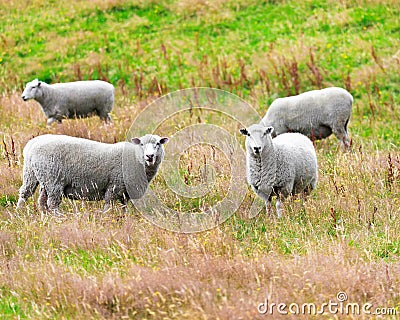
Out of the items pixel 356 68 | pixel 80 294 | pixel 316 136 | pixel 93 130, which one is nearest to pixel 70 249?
pixel 80 294

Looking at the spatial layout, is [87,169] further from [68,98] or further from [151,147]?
[68,98]

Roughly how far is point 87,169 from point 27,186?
0.81 meters

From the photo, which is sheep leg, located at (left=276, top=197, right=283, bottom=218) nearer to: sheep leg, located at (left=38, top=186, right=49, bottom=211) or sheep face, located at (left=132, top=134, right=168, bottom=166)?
sheep face, located at (left=132, top=134, right=168, bottom=166)

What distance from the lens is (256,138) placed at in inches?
262

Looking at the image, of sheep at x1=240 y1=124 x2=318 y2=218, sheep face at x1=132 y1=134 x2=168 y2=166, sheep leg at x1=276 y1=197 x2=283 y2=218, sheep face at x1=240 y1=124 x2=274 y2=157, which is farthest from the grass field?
sheep face at x1=240 y1=124 x2=274 y2=157

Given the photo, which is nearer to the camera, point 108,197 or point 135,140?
point 135,140

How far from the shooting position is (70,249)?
6008 millimetres

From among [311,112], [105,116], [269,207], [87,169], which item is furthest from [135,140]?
[105,116]

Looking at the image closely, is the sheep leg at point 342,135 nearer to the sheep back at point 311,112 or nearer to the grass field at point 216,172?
the sheep back at point 311,112

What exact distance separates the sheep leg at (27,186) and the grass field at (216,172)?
144mm

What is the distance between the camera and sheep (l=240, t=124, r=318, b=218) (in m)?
6.79

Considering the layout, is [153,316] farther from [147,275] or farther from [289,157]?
[289,157]

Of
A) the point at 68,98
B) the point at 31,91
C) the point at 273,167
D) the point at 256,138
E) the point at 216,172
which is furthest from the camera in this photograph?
the point at 68,98

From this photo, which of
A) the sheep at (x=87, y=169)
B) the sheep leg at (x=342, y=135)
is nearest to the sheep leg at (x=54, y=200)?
the sheep at (x=87, y=169)
